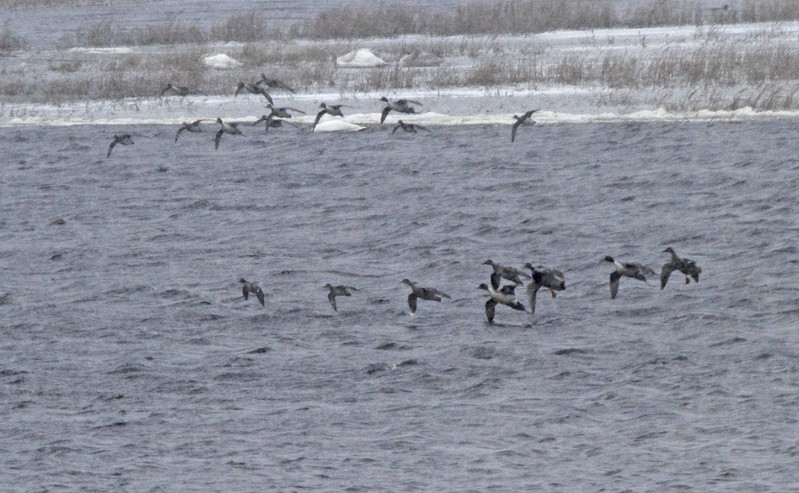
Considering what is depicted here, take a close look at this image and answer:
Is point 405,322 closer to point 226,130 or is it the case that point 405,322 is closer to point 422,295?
point 422,295

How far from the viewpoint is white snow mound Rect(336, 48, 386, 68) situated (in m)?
41.6

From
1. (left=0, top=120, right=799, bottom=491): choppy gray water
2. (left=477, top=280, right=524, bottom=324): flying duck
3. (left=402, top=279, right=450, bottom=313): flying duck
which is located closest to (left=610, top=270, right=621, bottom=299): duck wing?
(left=0, top=120, right=799, bottom=491): choppy gray water

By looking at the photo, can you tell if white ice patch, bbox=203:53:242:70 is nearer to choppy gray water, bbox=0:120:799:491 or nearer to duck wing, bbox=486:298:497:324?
choppy gray water, bbox=0:120:799:491

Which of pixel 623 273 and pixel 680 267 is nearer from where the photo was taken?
pixel 623 273

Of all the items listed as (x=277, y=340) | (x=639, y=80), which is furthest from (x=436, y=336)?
(x=639, y=80)

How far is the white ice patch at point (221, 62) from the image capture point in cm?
4247

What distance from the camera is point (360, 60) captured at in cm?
4172

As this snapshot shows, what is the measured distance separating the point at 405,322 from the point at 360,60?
958 inches

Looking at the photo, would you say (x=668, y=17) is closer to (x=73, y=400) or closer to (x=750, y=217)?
(x=750, y=217)

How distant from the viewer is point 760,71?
111ft

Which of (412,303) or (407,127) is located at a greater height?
(407,127)

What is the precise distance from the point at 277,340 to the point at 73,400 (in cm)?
317

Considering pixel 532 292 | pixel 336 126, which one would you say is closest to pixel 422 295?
pixel 532 292

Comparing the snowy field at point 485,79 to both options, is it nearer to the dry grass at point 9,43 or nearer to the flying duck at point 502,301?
the dry grass at point 9,43
